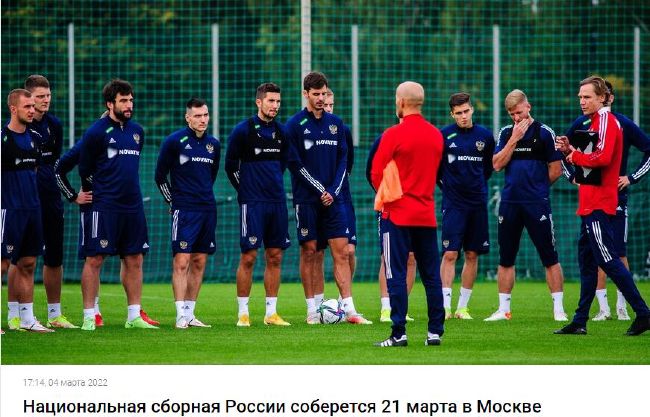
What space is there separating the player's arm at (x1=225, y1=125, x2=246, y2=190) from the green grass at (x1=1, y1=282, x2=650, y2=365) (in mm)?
1532

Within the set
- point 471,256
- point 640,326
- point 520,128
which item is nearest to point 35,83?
point 520,128

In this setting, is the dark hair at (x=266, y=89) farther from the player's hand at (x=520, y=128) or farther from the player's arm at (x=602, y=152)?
the player's arm at (x=602, y=152)

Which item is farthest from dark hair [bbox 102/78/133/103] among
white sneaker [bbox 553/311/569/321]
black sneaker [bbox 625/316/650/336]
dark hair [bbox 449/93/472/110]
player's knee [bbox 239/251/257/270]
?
black sneaker [bbox 625/316/650/336]

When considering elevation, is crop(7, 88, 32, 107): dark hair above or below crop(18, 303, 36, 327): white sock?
above

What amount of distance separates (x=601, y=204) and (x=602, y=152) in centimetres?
45

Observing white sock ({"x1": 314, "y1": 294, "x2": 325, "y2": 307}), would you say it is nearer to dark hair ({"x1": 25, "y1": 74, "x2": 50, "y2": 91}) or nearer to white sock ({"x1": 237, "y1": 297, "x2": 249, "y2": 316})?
white sock ({"x1": 237, "y1": 297, "x2": 249, "y2": 316})

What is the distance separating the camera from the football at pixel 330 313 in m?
12.5

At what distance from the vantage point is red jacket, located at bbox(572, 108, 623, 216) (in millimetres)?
10758

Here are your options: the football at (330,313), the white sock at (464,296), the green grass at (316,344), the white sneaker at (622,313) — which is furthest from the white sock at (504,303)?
the football at (330,313)

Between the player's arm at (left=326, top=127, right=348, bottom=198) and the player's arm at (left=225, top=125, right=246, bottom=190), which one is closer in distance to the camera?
the player's arm at (left=225, top=125, right=246, bottom=190)

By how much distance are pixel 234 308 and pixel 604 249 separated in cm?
563

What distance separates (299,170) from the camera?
1234 centimetres
